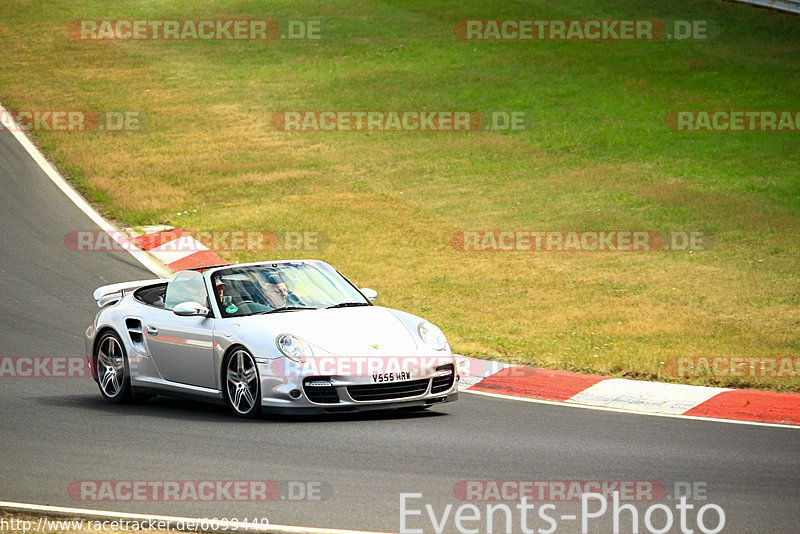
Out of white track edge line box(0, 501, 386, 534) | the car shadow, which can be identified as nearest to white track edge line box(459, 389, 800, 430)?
the car shadow

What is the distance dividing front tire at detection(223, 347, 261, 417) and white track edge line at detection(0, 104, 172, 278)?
23.2 ft

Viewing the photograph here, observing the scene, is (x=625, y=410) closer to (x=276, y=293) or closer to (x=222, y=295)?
(x=276, y=293)

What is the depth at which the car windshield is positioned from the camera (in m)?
9.95

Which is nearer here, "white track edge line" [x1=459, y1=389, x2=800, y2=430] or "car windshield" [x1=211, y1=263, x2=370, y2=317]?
"white track edge line" [x1=459, y1=389, x2=800, y2=430]

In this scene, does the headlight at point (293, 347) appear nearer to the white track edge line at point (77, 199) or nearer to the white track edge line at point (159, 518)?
the white track edge line at point (159, 518)

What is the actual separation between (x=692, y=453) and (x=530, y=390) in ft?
9.68

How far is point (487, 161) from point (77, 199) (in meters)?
7.99

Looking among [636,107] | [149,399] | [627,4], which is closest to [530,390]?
[149,399]

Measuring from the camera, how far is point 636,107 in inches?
1006

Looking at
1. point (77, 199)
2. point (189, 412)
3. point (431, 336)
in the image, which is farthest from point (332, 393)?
point (77, 199)

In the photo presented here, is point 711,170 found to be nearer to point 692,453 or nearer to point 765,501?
point 692,453

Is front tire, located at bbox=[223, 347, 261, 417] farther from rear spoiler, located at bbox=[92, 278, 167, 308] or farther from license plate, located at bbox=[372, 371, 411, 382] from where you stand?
rear spoiler, located at bbox=[92, 278, 167, 308]

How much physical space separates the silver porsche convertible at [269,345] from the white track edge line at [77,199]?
5.77 m

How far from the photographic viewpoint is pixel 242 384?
9445 mm
